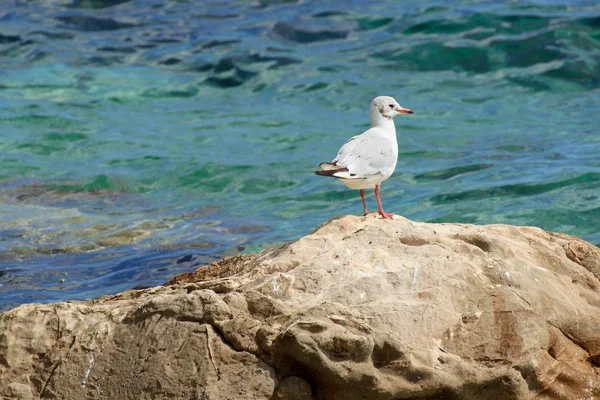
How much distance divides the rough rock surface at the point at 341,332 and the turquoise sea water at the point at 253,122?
9.30 ft

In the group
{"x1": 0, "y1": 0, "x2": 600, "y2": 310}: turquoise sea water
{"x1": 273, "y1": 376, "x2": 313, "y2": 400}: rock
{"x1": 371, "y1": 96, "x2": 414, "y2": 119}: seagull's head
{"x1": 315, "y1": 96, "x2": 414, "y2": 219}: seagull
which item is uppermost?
{"x1": 371, "y1": 96, "x2": 414, "y2": 119}: seagull's head

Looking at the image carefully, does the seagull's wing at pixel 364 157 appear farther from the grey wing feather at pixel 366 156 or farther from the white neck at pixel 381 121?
the white neck at pixel 381 121

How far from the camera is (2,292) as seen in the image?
25.2 feet

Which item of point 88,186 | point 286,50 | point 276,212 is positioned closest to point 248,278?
point 276,212

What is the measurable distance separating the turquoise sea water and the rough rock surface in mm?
2835

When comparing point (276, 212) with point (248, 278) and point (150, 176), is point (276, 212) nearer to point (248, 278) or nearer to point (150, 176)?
point (150, 176)

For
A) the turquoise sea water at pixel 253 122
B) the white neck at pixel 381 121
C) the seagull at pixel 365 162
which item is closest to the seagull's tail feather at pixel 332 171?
the seagull at pixel 365 162

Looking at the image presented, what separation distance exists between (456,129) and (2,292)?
6.53 meters

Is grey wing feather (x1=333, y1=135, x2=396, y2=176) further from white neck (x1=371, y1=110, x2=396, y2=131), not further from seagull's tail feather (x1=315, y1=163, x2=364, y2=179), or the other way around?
white neck (x1=371, y1=110, x2=396, y2=131)

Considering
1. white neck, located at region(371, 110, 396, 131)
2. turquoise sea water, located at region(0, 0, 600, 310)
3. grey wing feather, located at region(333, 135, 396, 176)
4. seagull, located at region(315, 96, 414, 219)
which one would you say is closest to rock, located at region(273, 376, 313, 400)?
seagull, located at region(315, 96, 414, 219)

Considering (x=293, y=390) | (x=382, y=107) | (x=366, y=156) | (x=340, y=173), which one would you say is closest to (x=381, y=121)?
(x=382, y=107)

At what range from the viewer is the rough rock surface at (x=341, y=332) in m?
4.43

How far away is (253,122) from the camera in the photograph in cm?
1311

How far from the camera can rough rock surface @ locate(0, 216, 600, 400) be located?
4.43 meters
